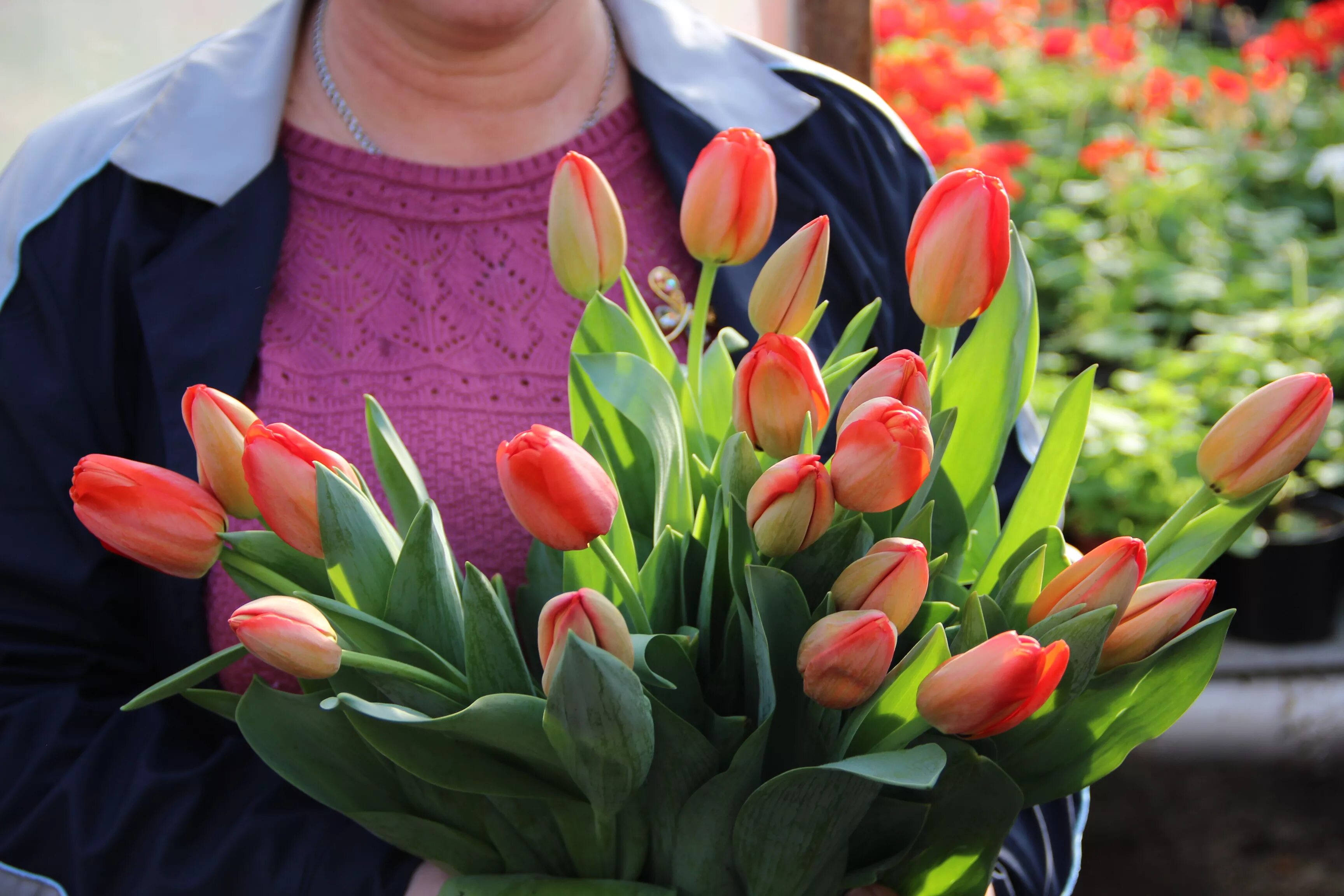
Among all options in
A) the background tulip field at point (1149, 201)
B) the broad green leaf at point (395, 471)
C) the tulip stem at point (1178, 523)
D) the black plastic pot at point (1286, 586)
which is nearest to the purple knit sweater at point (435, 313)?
the broad green leaf at point (395, 471)

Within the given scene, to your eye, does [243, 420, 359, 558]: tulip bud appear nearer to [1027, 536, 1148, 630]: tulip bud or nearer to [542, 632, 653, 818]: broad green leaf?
[542, 632, 653, 818]: broad green leaf

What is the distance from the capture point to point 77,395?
854mm

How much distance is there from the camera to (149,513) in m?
0.47

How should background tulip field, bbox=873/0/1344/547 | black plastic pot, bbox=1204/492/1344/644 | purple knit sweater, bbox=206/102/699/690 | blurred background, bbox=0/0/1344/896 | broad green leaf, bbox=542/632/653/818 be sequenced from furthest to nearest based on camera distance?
background tulip field, bbox=873/0/1344/547 → black plastic pot, bbox=1204/492/1344/644 → blurred background, bbox=0/0/1344/896 → purple knit sweater, bbox=206/102/699/690 → broad green leaf, bbox=542/632/653/818

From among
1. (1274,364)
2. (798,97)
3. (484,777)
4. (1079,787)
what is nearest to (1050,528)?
(1079,787)

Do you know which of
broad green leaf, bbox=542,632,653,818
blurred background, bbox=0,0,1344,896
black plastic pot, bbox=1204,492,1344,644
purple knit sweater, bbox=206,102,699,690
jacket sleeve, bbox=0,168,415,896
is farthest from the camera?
black plastic pot, bbox=1204,492,1344,644

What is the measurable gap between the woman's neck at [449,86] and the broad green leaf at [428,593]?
0.47 m

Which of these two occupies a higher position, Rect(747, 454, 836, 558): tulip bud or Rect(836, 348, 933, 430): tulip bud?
Rect(836, 348, 933, 430): tulip bud

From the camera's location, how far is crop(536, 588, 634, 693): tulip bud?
431 mm

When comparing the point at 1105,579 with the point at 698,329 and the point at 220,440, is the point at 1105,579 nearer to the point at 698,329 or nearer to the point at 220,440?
the point at 698,329

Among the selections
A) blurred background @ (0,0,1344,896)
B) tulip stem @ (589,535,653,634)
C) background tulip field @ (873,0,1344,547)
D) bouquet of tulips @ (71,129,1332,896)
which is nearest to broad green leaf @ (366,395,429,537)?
bouquet of tulips @ (71,129,1332,896)

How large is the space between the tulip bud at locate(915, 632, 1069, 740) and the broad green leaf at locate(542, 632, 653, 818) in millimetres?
103

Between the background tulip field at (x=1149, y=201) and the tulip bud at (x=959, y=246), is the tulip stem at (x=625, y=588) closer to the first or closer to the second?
the tulip bud at (x=959, y=246)

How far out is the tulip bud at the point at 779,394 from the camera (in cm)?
47
